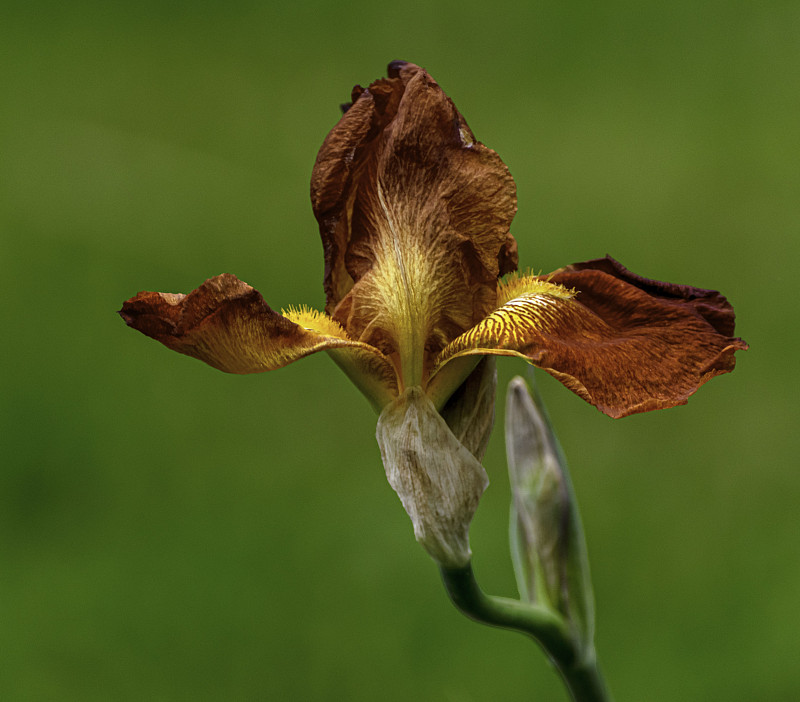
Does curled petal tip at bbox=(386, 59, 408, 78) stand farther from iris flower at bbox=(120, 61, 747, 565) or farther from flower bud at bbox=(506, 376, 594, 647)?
flower bud at bbox=(506, 376, 594, 647)

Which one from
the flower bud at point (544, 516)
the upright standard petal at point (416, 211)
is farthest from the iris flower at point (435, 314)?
the flower bud at point (544, 516)

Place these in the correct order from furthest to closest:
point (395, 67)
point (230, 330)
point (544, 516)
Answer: point (544, 516)
point (395, 67)
point (230, 330)

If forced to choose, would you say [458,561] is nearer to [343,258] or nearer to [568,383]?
[568,383]

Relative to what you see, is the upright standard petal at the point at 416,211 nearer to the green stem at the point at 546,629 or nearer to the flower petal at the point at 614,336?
the flower petal at the point at 614,336

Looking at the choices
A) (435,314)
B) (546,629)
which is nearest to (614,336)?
(435,314)

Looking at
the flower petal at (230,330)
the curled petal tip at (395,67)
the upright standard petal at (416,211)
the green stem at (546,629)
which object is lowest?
the green stem at (546,629)

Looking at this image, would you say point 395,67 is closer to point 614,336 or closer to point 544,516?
point 614,336
